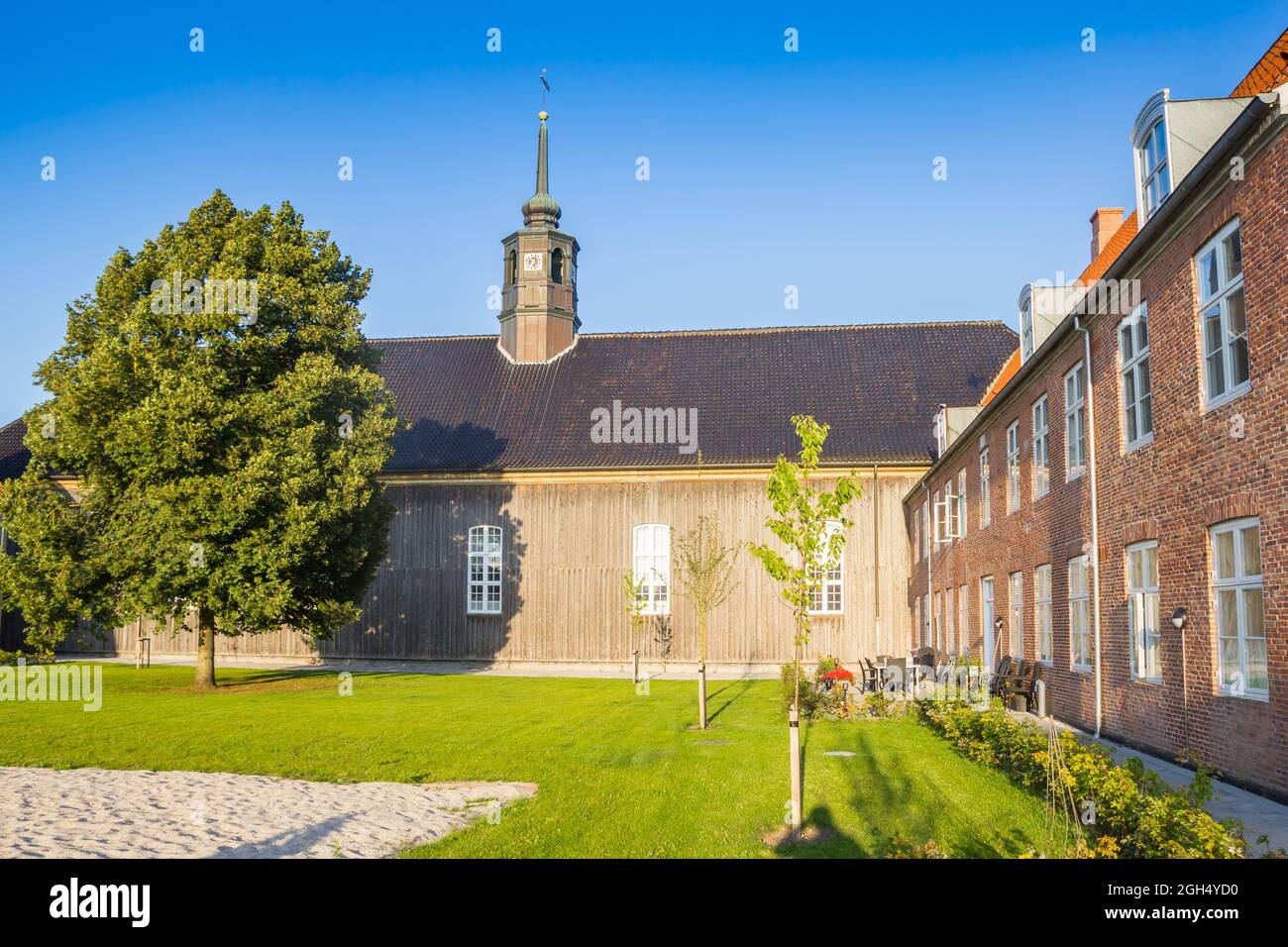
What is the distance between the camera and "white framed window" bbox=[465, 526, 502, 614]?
30.7m

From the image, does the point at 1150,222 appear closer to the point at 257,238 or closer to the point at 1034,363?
the point at 1034,363

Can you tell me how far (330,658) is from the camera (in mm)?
31312

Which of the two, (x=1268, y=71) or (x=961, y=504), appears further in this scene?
(x=961, y=504)

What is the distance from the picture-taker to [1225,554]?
10305 mm

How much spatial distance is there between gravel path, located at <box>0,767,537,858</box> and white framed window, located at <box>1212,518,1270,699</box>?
22.1 feet

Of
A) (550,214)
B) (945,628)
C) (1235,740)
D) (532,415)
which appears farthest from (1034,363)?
(550,214)

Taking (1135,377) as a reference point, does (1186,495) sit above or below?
below

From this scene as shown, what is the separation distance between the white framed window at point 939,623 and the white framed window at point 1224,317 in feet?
49.8

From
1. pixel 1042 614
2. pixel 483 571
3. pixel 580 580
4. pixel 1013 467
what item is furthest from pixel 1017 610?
pixel 483 571

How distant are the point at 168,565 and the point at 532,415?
14.6 m

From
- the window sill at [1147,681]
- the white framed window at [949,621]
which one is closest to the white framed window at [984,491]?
the white framed window at [949,621]

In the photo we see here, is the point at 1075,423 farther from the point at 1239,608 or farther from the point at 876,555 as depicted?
the point at 876,555

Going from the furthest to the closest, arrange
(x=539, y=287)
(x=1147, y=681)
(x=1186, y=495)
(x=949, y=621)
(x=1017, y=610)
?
(x=539, y=287)
(x=949, y=621)
(x=1017, y=610)
(x=1147, y=681)
(x=1186, y=495)

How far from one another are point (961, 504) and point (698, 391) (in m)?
11.4
